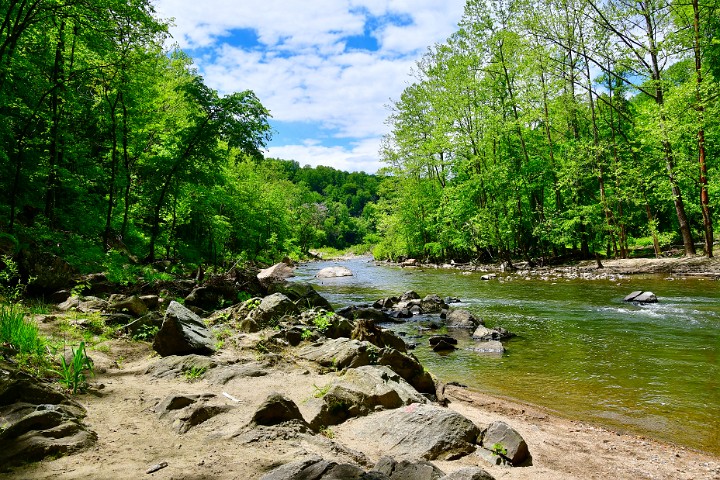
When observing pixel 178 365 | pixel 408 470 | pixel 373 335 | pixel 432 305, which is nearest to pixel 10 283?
pixel 178 365

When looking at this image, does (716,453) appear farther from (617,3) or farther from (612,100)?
(612,100)

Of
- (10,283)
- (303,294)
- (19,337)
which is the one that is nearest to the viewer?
(19,337)

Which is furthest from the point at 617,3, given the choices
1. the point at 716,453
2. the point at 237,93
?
the point at 716,453

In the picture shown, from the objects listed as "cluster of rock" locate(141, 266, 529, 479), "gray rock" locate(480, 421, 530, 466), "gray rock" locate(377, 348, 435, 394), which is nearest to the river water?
"gray rock" locate(377, 348, 435, 394)

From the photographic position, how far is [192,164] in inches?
694

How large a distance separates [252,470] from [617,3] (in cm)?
2827

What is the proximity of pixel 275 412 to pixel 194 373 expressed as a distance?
97.2 inches

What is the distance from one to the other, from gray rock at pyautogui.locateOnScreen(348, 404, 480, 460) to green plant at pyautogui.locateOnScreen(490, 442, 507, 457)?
8.1 inches

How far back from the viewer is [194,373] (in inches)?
237

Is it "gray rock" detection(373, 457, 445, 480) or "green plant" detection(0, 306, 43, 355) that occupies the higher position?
"green plant" detection(0, 306, 43, 355)

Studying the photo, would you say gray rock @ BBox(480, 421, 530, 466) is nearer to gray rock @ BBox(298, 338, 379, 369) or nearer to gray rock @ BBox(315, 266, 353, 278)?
gray rock @ BBox(298, 338, 379, 369)

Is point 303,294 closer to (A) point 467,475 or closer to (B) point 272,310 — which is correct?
(B) point 272,310

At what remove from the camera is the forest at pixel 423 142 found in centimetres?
1192

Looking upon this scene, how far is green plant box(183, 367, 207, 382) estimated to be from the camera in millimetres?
5884
